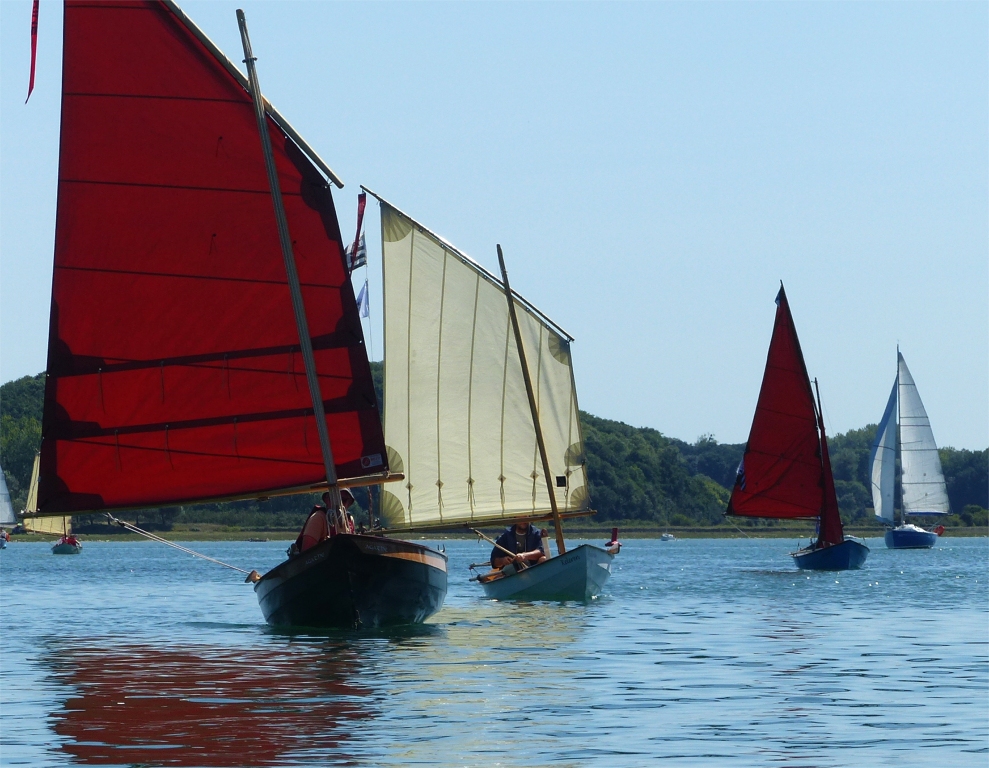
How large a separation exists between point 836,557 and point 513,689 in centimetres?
4693

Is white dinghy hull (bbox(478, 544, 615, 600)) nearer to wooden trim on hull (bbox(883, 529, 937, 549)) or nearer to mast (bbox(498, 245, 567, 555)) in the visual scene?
mast (bbox(498, 245, 567, 555))

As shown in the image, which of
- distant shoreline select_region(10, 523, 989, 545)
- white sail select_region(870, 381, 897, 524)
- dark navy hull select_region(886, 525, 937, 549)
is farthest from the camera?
distant shoreline select_region(10, 523, 989, 545)

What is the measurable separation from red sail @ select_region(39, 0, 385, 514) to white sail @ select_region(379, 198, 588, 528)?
390 inches

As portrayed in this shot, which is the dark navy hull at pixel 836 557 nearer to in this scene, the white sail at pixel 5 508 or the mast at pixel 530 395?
the mast at pixel 530 395

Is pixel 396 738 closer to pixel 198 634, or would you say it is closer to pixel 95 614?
pixel 198 634

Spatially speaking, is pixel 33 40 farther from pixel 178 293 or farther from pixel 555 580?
pixel 555 580

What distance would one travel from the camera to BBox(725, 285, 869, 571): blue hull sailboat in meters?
63.5

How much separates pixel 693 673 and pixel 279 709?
7.02m

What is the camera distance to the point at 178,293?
89.0ft

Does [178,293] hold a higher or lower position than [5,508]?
lower

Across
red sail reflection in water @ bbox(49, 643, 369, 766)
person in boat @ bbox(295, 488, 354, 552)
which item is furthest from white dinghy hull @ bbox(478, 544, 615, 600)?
red sail reflection in water @ bbox(49, 643, 369, 766)

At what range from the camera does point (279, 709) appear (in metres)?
18.1

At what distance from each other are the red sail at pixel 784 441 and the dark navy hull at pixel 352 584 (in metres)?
36.6

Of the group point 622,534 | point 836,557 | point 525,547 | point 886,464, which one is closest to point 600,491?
point 622,534
